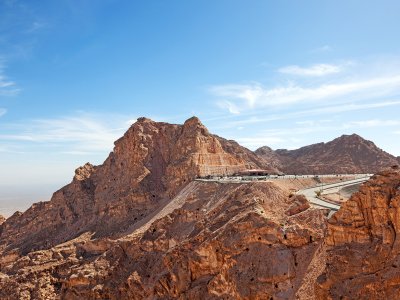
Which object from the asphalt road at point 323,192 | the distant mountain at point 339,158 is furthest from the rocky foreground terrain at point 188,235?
the distant mountain at point 339,158

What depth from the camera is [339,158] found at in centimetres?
11100

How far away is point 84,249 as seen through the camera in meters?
59.8

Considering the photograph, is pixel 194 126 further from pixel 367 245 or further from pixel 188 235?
pixel 367 245

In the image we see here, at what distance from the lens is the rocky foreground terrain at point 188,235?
2742cm

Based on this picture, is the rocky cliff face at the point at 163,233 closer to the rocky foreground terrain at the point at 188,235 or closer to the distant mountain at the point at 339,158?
the rocky foreground terrain at the point at 188,235

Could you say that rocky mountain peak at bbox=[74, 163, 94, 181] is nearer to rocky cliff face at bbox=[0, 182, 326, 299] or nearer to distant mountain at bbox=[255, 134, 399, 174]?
rocky cliff face at bbox=[0, 182, 326, 299]

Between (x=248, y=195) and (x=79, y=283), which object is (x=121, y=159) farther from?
(x=248, y=195)

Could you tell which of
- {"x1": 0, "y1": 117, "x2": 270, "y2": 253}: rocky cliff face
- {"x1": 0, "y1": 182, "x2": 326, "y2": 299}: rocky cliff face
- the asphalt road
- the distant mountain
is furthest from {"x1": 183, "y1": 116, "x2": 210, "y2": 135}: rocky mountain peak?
the distant mountain

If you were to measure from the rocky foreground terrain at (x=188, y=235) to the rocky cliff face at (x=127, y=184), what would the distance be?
0.22 m

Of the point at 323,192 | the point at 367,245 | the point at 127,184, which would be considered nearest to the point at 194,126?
the point at 127,184

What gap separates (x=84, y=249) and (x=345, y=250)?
4145 centimetres

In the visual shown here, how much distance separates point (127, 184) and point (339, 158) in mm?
61635

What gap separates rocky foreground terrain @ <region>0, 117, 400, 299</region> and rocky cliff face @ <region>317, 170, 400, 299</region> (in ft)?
0.21

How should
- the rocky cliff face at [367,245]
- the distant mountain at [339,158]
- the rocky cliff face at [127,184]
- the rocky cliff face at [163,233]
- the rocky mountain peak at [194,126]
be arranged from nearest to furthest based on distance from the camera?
1. the rocky cliff face at [367,245]
2. the rocky cliff face at [163,233]
3. the rocky cliff face at [127,184]
4. the rocky mountain peak at [194,126]
5. the distant mountain at [339,158]
